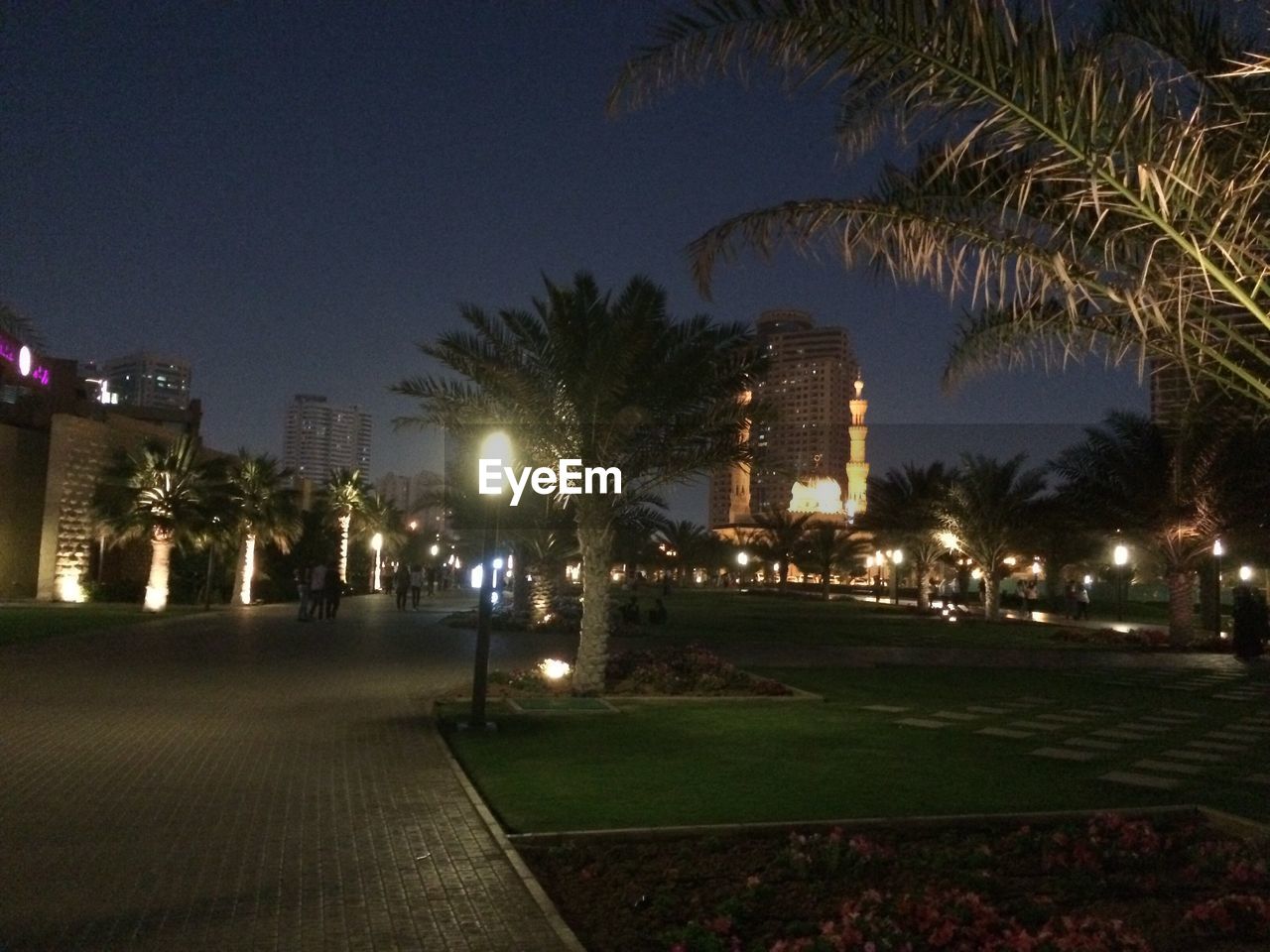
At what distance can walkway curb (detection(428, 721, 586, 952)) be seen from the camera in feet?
17.6

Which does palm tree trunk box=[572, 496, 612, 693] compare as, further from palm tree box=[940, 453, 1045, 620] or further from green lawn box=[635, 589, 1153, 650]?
palm tree box=[940, 453, 1045, 620]

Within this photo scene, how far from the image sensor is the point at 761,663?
20625 millimetres

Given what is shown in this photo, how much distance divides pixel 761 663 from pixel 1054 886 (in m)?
14.4

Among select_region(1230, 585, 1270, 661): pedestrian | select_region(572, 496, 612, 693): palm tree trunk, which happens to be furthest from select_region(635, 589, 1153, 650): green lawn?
select_region(572, 496, 612, 693): palm tree trunk

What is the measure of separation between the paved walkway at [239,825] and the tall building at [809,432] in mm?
6504

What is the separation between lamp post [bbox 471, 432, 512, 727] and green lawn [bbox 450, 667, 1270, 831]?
42 centimetres

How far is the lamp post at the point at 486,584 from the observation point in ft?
39.4

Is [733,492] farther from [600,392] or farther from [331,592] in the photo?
[600,392]

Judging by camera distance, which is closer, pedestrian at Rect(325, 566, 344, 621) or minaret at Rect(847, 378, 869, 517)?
pedestrian at Rect(325, 566, 344, 621)

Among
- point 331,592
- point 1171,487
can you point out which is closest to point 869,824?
point 1171,487

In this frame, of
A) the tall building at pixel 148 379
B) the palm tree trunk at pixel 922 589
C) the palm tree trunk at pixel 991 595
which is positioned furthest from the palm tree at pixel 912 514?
the tall building at pixel 148 379

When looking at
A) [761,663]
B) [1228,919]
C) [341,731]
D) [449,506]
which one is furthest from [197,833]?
[449,506]

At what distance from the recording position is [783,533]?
67625mm

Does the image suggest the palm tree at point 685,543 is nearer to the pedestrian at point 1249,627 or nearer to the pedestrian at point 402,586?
the pedestrian at point 402,586
